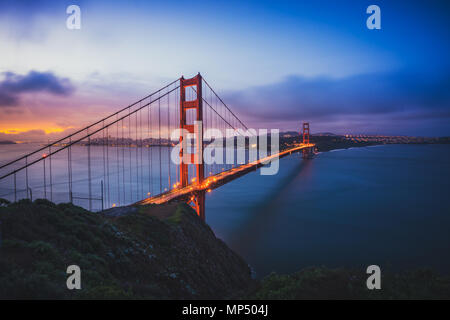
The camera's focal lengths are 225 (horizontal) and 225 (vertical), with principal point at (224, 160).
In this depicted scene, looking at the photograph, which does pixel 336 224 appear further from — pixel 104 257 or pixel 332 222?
pixel 104 257

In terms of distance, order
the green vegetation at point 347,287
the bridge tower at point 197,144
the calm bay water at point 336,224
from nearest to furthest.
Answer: the green vegetation at point 347,287 < the calm bay water at point 336,224 < the bridge tower at point 197,144

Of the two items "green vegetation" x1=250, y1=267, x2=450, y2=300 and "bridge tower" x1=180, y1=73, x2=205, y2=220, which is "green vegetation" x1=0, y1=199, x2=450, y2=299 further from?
"bridge tower" x1=180, y1=73, x2=205, y2=220

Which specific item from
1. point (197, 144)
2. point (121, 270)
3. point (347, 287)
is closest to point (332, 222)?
point (197, 144)

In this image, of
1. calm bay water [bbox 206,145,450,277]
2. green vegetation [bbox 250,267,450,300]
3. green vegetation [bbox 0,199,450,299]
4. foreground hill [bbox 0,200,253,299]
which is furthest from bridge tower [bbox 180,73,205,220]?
green vegetation [bbox 250,267,450,300]

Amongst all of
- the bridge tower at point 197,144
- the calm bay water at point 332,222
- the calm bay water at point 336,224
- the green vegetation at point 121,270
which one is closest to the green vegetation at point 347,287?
the green vegetation at point 121,270

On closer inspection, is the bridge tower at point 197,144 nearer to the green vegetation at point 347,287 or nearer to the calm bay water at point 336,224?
the calm bay water at point 336,224
